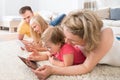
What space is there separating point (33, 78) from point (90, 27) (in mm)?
455

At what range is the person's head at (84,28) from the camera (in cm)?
120

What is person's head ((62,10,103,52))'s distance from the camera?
3.93 ft

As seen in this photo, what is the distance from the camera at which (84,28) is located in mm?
1191

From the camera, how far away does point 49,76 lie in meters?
1.31

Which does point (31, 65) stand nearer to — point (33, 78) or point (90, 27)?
point (33, 78)

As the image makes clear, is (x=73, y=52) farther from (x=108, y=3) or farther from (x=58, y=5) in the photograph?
(x=58, y=5)

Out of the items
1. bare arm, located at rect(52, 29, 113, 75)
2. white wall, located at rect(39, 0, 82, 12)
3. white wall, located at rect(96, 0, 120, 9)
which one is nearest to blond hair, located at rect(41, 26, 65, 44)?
bare arm, located at rect(52, 29, 113, 75)

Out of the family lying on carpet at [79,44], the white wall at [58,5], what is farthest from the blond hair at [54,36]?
the white wall at [58,5]

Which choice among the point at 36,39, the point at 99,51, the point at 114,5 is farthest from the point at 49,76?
the point at 114,5

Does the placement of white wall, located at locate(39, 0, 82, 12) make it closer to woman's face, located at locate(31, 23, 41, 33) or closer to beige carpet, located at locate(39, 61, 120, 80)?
woman's face, located at locate(31, 23, 41, 33)

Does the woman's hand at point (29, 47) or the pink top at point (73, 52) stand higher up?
the pink top at point (73, 52)

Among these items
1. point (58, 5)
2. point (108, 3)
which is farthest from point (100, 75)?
point (58, 5)

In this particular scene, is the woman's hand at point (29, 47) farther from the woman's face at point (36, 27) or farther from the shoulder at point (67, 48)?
the shoulder at point (67, 48)

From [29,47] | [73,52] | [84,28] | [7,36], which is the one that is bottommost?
[7,36]
